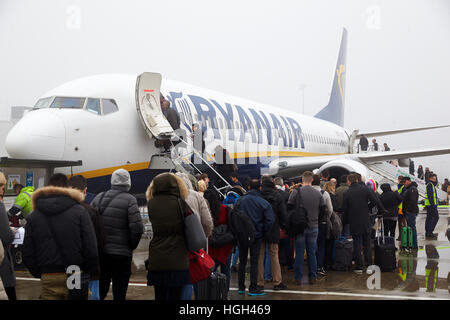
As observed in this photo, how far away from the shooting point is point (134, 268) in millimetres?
8836

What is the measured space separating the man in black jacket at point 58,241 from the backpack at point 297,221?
3.95 m

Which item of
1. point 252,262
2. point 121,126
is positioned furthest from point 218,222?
point 121,126

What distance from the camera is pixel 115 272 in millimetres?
5250

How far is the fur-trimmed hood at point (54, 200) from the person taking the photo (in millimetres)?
4207

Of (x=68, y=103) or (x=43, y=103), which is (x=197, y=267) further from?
(x=43, y=103)

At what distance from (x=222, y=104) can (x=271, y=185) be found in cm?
650

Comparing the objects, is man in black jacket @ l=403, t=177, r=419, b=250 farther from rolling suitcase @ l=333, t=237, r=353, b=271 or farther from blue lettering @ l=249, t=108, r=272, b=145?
blue lettering @ l=249, t=108, r=272, b=145

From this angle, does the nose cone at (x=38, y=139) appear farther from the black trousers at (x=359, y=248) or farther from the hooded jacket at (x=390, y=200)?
the hooded jacket at (x=390, y=200)

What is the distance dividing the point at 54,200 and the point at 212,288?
2017 mm

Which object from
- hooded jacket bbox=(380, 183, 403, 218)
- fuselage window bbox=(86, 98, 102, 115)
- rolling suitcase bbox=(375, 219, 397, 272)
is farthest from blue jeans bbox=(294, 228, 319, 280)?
fuselage window bbox=(86, 98, 102, 115)

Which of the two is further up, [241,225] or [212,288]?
[241,225]

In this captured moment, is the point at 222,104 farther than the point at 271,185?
Yes

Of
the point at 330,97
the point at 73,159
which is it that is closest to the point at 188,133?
the point at 73,159
